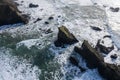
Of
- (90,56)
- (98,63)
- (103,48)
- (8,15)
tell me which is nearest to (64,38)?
(90,56)

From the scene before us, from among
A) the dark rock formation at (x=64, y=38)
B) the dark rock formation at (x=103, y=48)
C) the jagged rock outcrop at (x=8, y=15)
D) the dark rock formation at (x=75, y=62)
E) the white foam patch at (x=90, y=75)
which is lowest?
the white foam patch at (x=90, y=75)

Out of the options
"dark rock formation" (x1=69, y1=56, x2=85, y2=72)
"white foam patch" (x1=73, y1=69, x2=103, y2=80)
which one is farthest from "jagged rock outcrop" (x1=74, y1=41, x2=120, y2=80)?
"dark rock formation" (x1=69, y1=56, x2=85, y2=72)

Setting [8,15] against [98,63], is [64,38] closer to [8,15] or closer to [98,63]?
[98,63]

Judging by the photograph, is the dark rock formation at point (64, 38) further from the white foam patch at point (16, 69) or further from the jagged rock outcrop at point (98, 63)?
the white foam patch at point (16, 69)

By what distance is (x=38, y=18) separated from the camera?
1046 inches

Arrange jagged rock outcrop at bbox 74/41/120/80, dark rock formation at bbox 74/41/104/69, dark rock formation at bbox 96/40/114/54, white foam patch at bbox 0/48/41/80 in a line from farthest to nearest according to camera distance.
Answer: dark rock formation at bbox 96/40/114/54 → dark rock formation at bbox 74/41/104/69 → white foam patch at bbox 0/48/41/80 → jagged rock outcrop at bbox 74/41/120/80

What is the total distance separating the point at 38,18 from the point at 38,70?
25.8 ft

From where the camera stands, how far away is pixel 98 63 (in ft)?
65.4

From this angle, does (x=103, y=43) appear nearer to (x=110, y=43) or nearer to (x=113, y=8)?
(x=110, y=43)

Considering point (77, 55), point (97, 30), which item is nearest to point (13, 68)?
point (77, 55)

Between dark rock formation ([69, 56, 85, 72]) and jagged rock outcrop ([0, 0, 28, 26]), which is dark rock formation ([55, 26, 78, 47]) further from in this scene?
jagged rock outcrop ([0, 0, 28, 26])

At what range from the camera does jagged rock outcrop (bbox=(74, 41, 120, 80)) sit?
62.0 feet

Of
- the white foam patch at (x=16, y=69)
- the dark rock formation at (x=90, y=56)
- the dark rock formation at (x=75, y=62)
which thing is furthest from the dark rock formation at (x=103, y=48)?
the white foam patch at (x=16, y=69)

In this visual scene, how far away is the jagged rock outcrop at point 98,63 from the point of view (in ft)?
62.0
